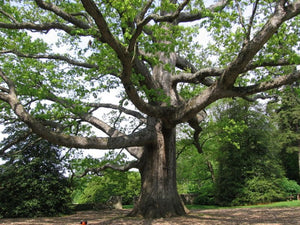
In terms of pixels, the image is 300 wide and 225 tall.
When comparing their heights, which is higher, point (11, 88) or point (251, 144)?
point (251, 144)

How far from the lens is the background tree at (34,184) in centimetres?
1260

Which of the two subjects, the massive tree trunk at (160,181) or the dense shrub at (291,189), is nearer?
the massive tree trunk at (160,181)

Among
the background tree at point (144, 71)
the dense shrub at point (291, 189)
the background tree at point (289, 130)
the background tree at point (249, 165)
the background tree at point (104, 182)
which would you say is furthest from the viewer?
the background tree at point (289, 130)

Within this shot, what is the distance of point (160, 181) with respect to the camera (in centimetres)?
980

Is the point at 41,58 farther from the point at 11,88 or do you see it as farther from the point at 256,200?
the point at 256,200

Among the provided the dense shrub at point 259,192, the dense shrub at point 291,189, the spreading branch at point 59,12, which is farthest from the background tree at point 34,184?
the dense shrub at point 291,189

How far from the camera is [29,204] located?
492 inches

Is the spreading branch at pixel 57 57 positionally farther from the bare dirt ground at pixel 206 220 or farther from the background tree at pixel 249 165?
the background tree at pixel 249 165

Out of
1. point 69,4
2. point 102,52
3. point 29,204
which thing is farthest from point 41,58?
point 29,204

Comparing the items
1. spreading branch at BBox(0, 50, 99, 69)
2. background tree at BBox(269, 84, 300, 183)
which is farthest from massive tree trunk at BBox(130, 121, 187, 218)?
background tree at BBox(269, 84, 300, 183)

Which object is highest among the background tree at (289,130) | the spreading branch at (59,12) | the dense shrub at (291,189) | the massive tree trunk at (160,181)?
the background tree at (289,130)

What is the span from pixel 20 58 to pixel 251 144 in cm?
1632

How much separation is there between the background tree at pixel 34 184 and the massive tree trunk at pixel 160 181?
5.46m

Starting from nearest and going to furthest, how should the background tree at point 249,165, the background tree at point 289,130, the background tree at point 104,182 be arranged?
the background tree at point 104,182 → the background tree at point 249,165 → the background tree at point 289,130
